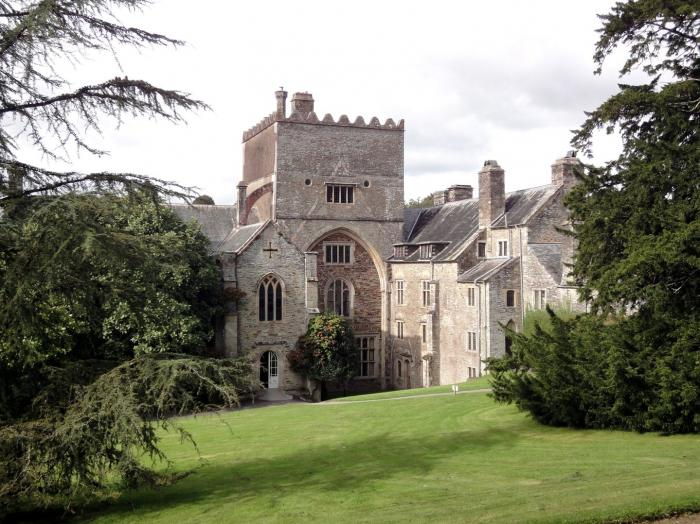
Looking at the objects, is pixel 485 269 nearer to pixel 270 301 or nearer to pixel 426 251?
pixel 426 251

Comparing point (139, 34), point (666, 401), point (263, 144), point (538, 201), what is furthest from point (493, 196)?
point (139, 34)

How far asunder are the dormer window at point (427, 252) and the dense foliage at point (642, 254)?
2310 centimetres

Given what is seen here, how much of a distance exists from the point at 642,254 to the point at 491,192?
24277mm

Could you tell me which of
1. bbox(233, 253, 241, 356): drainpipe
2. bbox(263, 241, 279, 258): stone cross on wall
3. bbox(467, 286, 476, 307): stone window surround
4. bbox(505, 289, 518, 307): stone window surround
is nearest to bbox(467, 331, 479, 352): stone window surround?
bbox(467, 286, 476, 307): stone window surround

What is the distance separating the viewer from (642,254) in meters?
14.8

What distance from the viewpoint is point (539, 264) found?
3519cm

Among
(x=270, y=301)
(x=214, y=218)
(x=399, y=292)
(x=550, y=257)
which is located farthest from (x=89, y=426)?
(x=214, y=218)

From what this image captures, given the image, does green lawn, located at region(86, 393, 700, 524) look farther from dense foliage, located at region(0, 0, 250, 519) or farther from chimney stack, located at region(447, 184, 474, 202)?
chimney stack, located at region(447, 184, 474, 202)

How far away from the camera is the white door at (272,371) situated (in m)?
38.8

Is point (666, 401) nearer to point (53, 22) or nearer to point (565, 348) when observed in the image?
point (565, 348)

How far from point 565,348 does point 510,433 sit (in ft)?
9.10

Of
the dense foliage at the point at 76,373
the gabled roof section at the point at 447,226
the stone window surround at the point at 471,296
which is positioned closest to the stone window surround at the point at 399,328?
the gabled roof section at the point at 447,226

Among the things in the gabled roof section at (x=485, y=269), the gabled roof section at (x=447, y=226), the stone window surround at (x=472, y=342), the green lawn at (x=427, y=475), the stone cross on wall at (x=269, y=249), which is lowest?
the green lawn at (x=427, y=475)

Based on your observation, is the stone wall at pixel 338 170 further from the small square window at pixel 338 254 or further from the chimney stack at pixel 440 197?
the chimney stack at pixel 440 197
